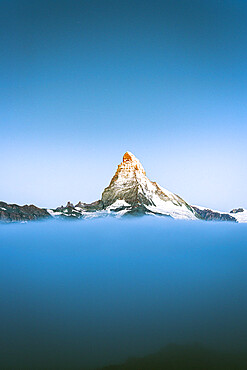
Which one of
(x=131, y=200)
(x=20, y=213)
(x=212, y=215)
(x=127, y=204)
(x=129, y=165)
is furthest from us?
(x=212, y=215)

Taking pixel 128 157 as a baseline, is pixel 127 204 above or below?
below

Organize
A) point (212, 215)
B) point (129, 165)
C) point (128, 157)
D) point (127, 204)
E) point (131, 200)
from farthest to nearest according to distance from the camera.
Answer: point (212, 215) → point (128, 157) → point (129, 165) → point (131, 200) → point (127, 204)

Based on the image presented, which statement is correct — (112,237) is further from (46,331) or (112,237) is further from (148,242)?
(46,331)

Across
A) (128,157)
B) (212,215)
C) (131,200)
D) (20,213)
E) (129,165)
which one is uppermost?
(128,157)

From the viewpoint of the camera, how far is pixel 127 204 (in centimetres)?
11719

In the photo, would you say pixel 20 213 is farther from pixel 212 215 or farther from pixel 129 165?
pixel 212 215

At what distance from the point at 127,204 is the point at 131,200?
A: 2.84 metres

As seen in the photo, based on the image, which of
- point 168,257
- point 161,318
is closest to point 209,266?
point 168,257

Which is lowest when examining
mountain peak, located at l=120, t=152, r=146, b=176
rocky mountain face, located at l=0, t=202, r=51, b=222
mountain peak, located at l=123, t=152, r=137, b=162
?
rocky mountain face, located at l=0, t=202, r=51, b=222

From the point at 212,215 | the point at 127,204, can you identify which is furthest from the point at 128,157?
the point at 212,215

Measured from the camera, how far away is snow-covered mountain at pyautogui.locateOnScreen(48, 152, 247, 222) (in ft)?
367

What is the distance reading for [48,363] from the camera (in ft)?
93.7

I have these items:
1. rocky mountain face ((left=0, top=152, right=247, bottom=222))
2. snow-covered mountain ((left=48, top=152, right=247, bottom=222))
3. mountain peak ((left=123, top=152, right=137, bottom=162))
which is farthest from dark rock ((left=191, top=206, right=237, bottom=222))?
mountain peak ((left=123, top=152, right=137, bottom=162))

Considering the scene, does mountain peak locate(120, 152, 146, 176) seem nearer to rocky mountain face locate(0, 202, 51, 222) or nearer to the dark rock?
rocky mountain face locate(0, 202, 51, 222)
